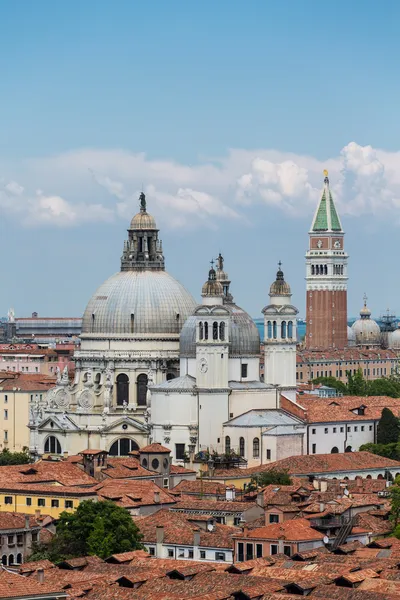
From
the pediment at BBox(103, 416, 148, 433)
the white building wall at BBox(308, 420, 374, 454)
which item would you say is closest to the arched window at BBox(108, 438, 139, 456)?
the pediment at BBox(103, 416, 148, 433)

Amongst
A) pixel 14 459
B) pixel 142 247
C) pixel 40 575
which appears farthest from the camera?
pixel 142 247

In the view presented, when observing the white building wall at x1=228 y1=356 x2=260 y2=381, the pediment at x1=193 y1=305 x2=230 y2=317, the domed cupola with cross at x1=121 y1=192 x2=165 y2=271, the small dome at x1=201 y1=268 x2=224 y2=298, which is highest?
the domed cupola with cross at x1=121 y1=192 x2=165 y2=271

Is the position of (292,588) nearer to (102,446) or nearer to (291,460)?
(291,460)

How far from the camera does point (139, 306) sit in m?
108

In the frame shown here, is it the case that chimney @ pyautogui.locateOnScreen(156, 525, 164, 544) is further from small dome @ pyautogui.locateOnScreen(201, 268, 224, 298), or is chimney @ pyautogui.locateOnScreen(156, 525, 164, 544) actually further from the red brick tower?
the red brick tower

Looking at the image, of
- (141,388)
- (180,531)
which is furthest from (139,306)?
(180,531)

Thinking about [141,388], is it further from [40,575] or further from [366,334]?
[366,334]

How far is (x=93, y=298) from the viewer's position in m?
110

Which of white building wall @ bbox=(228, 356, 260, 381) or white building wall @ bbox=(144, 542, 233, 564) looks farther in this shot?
white building wall @ bbox=(228, 356, 260, 381)

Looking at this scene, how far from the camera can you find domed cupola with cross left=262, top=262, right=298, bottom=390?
10612cm

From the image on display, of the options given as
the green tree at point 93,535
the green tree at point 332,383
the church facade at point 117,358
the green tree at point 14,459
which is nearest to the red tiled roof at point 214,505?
the green tree at point 93,535

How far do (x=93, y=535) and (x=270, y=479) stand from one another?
18.3m

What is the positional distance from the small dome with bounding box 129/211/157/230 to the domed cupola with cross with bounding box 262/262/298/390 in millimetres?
7471

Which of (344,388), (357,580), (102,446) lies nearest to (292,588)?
(357,580)
